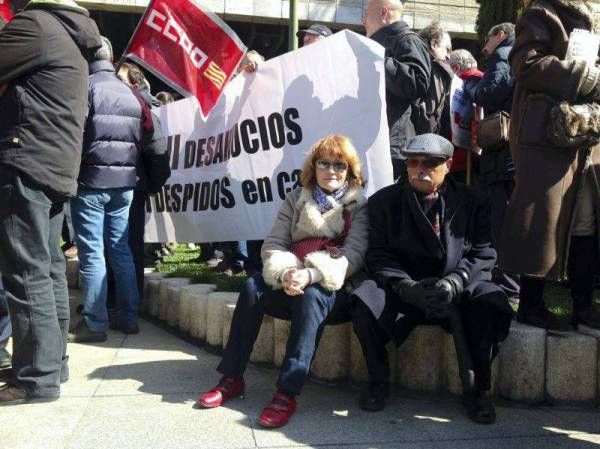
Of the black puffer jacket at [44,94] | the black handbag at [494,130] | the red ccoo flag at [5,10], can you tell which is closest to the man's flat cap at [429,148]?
the black handbag at [494,130]

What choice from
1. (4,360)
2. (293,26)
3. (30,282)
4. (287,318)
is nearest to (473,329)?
(287,318)

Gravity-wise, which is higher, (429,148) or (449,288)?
(429,148)

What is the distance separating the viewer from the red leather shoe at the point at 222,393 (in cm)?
345

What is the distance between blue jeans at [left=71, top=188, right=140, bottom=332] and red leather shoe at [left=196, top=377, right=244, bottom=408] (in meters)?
1.39

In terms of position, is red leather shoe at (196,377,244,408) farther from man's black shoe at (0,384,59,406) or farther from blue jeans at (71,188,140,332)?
blue jeans at (71,188,140,332)

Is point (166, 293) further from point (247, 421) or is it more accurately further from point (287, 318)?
point (247, 421)

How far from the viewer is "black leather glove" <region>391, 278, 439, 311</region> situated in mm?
3295

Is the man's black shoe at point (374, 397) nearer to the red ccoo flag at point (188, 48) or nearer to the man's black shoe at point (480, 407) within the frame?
the man's black shoe at point (480, 407)

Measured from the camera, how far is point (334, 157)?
12.3ft

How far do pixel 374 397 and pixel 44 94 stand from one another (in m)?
2.15

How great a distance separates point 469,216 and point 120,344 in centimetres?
244

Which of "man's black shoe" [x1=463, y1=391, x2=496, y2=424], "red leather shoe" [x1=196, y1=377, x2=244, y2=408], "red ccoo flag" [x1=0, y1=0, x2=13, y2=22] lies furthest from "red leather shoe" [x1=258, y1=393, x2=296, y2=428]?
"red ccoo flag" [x1=0, y1=0, x2=13, y2=22]

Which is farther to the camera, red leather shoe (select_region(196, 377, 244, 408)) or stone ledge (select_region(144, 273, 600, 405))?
stone ledge (select_region(144, 273, 600, 405))

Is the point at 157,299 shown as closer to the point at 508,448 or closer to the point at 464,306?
the point at 464,306
